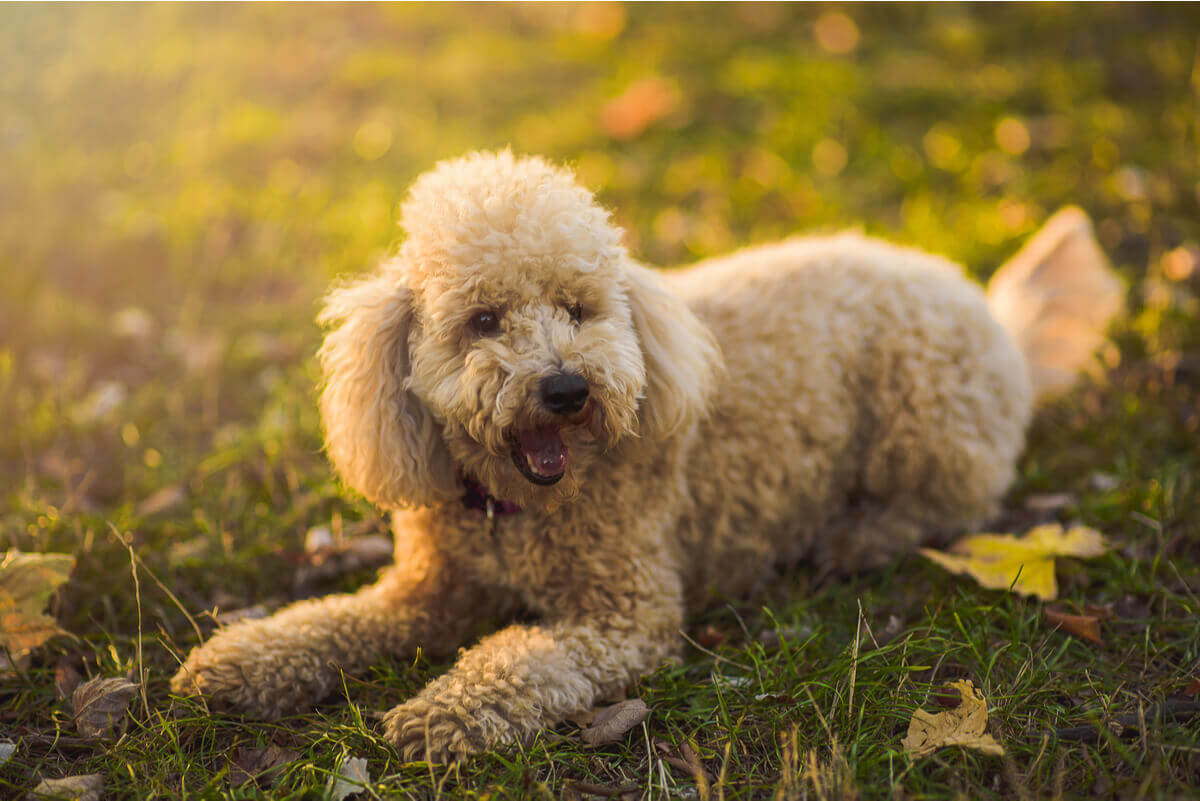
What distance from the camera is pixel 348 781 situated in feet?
6.99

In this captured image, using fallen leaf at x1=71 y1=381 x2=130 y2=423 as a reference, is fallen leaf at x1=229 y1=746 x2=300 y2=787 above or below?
below

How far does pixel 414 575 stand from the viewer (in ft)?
Answer: 9.45

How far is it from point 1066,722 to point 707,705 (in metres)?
0.97

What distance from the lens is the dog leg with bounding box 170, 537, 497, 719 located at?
252 cm

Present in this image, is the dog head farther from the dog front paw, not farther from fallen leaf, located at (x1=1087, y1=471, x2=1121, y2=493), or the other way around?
fallen leaf, located at (x1=1087, y1=471, x2=1121, y2=493)

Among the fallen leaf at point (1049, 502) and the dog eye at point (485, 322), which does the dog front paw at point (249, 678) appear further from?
the fallen leaf at point (1049, 502)

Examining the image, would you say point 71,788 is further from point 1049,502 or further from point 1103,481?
point 1103,481

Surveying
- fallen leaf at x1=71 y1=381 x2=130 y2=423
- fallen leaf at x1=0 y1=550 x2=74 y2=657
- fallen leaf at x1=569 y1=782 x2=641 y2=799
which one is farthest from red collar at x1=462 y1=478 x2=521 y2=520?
A: fallen leaf at x1=71 y1=381 x2=130 y2=423

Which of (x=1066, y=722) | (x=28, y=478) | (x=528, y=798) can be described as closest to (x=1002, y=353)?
(x=1066, y=722)

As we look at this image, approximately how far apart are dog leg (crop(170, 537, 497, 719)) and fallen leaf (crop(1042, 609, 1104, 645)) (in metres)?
1.89

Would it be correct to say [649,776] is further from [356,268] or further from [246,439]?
[356,268]

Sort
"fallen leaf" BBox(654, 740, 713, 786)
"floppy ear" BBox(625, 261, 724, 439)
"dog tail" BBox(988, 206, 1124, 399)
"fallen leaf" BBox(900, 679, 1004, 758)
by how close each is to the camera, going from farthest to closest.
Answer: "dog tail" BBox(988, 206, 1124, 399) < "floppy ear" BBox(625, 261, 724, 439) < "fallen leaf" BBox(654, 740, 713, 786) < "fallen leaf" BBox(900, 679, 1004, 758)

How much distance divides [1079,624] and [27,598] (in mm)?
3410

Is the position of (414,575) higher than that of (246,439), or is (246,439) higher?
(246,439)
